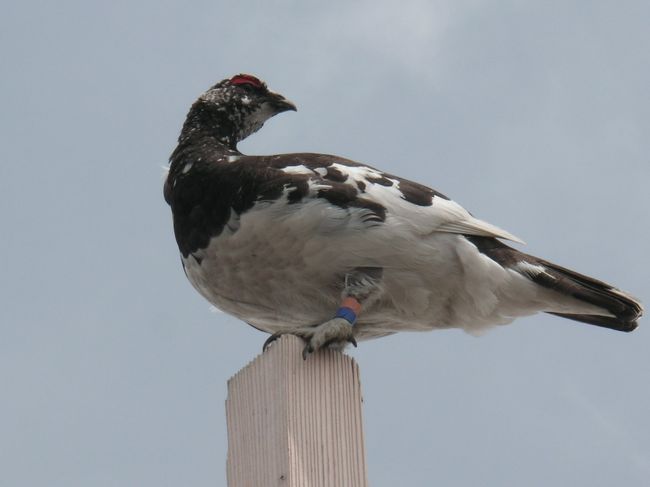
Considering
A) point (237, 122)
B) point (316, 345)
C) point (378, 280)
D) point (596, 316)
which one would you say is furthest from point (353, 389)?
point (237, 122)

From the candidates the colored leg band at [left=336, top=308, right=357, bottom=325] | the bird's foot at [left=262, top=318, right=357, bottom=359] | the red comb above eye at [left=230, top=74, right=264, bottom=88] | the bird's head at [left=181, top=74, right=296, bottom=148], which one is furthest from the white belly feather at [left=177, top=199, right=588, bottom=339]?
the red comb above eye at [left=230, top=74, right=264, bottom=88]

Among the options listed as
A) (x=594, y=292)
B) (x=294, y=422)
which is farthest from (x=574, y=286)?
(x=294, y=422)

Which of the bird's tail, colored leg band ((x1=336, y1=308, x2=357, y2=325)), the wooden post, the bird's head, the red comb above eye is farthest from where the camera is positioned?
the red comb above eye

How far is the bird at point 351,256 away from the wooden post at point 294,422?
4.79 feet

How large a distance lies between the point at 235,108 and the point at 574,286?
2724 mm

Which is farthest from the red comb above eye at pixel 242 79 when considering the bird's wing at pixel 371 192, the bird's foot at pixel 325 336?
the bird's foot at pixel 325 336

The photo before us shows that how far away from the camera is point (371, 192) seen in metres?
6.89

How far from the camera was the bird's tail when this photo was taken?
23.5 feet

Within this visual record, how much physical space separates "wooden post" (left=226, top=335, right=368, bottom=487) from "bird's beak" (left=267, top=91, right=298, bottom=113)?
4034mm

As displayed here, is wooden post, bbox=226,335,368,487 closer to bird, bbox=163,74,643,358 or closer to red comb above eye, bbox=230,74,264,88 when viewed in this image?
bird, bbox=163,74,643,358

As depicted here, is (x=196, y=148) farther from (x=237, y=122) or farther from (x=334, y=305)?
(x=334, y=305)

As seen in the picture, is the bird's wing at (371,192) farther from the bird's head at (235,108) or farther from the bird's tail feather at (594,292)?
the bird's head at (235,108)

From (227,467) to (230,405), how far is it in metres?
0.29

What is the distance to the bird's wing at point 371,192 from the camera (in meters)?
6.76
